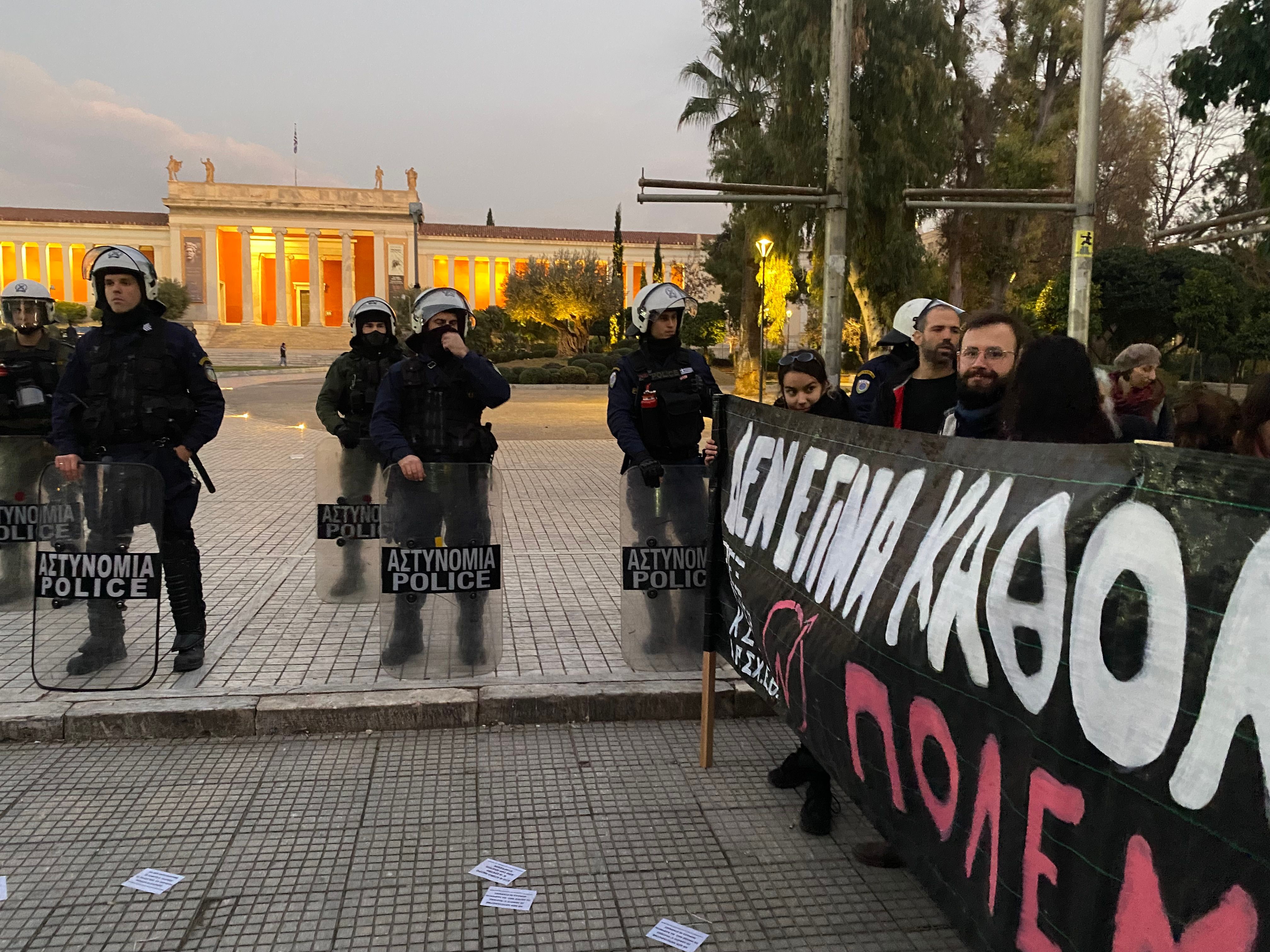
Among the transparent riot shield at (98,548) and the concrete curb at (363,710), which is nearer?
the concrete curb at (363,710)

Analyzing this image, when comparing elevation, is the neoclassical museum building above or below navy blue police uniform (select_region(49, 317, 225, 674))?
above

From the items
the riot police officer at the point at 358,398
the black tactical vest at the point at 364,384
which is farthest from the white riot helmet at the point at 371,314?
the black tactical vest at the point at 364,384

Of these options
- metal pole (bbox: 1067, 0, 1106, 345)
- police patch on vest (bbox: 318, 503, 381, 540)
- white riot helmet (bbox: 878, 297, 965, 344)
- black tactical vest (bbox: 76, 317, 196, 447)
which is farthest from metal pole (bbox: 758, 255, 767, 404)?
black tactical vest (bbox: 76, 317, 196, 447)

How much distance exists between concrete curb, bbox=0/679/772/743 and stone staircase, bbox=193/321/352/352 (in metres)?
64.2

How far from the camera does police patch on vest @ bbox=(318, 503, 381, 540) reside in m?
5.90

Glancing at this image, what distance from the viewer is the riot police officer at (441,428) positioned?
457 centimetres

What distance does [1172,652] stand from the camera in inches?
58.2

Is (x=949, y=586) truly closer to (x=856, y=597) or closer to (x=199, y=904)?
(x=856, y=597)

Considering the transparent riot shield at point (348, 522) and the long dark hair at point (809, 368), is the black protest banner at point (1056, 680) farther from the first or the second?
the transparent riot shield at point (348, 522)

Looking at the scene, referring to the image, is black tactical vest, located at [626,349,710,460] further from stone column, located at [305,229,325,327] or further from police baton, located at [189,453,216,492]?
stone column, located at [305,229,325,327]

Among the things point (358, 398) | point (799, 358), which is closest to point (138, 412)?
point (358, 398)

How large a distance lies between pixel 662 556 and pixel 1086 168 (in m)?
7.72

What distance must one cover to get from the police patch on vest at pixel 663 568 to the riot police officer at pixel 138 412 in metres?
2.03

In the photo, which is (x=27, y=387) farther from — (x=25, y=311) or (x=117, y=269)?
(x=117, y=269)
